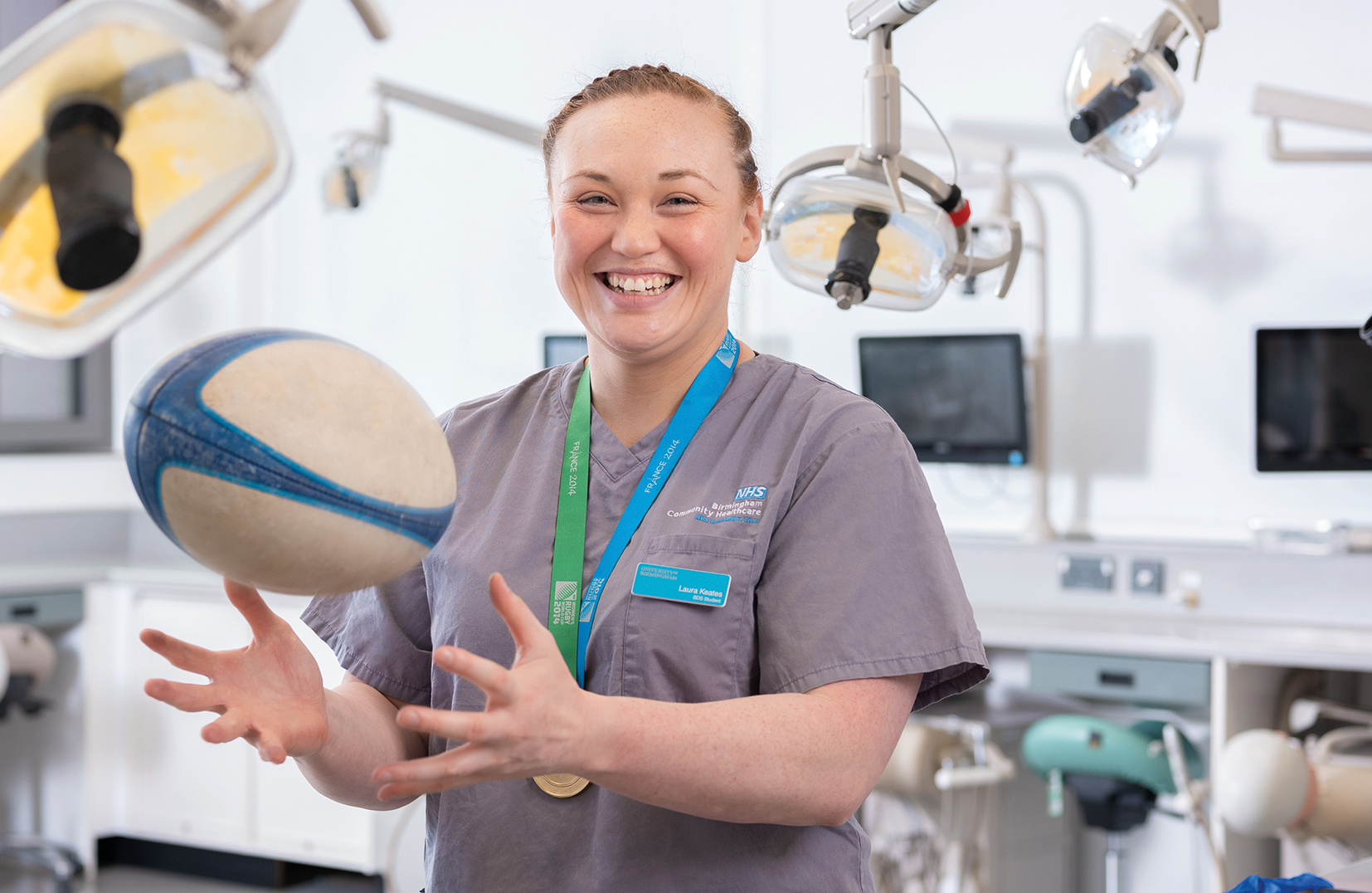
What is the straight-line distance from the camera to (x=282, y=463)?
92 cm

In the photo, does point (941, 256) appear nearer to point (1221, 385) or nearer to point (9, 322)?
point (9, 322)

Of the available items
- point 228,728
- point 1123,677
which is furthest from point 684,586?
point 1123,677

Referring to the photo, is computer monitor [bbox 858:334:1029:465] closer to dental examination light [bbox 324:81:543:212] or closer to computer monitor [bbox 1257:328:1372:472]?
computer monitor [bbox 1257:328:1372:472]

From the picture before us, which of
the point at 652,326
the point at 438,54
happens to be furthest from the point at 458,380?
the point at 652,326

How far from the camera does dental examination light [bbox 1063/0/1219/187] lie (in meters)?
1.82

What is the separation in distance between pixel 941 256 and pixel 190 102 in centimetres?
115

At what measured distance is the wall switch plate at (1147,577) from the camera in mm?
2979

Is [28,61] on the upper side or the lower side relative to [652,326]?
upper

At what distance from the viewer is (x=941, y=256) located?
5.46ft

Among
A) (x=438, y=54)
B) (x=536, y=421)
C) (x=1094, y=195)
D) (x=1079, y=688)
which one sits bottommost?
(x=1079, y=688)

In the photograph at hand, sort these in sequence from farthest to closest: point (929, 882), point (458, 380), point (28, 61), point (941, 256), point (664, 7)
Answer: point (458, 380) < point (664, 7) < point (929, 882) < point (941, 256) < point (28, 61)

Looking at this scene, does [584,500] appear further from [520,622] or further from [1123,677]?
[1123,677]

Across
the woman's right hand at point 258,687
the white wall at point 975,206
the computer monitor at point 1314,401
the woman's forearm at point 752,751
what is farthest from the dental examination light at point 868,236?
the computer monitor at point 1314,401

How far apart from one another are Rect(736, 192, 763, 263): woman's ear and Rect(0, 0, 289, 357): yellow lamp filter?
0.58 metres
